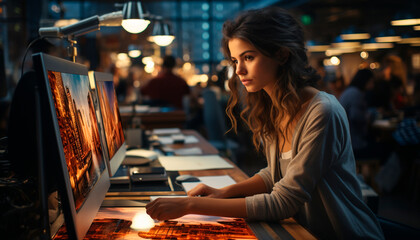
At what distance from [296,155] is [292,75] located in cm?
30

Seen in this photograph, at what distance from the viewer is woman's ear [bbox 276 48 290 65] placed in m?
1.37

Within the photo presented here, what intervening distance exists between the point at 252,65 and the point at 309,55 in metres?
0.31

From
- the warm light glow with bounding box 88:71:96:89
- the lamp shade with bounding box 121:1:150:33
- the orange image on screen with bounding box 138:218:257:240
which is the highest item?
the lamp shade with bounding box 121:1:150:33

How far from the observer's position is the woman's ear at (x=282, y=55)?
137 cm

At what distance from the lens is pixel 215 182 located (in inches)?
70.1

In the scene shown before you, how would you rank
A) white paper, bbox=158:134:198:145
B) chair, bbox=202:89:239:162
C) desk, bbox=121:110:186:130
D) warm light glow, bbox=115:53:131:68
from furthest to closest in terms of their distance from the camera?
warm light glow, bbox=115:53:131:68, chair, bbox=202:89:239:162, desk, bbox=121:110:186:130, white paper, bbox=158:134:198:145

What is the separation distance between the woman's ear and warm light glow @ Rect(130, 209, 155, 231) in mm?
710

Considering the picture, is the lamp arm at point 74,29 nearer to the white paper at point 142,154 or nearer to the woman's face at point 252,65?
the woman's face at point 252,65

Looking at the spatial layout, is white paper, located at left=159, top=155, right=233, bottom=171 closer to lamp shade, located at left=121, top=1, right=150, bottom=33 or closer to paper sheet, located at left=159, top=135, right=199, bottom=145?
paper sheet, located at left=159, top=135, right=199, bottom=145

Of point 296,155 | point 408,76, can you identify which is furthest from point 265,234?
point 408,76

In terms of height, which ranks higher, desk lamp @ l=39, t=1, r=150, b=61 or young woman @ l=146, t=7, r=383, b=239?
desk lamp @ l=39, t=1, r=150, b=61

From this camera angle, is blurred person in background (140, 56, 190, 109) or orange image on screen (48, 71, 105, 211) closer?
orange image on screen (48, 71, 105, 211)

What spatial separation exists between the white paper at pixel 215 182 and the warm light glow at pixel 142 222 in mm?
402

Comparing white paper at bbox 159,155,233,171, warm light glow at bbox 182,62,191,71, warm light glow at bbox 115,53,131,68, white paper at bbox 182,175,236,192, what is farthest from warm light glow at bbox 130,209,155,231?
warm light glow at bbox 182,62,191,71
